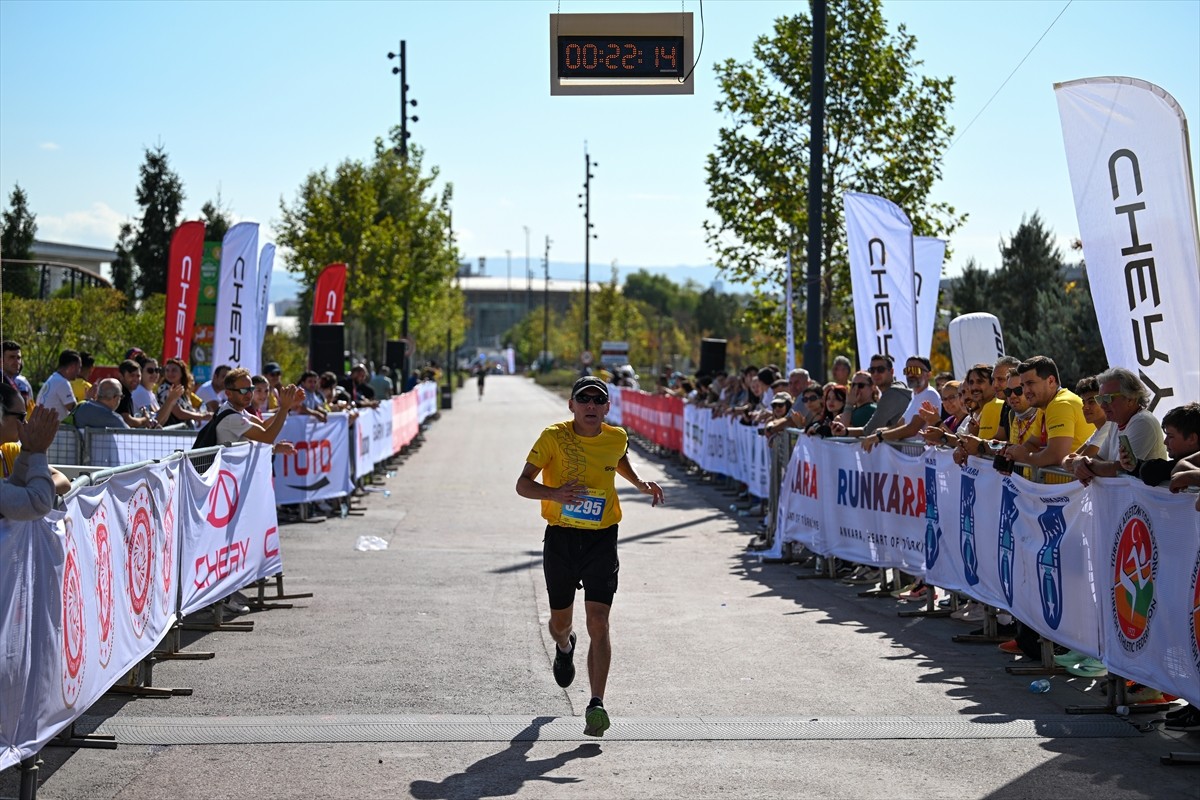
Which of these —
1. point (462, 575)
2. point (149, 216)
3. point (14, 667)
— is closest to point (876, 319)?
point (462, 575)

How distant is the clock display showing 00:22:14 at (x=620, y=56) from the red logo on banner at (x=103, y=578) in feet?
21.1

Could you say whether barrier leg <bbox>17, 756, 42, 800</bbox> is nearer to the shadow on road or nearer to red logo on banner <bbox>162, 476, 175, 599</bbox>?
the shadow on road

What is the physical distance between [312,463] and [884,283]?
7.66 metres

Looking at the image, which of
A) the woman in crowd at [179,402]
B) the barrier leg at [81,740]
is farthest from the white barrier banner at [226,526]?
the woman in crowd at [179,402]

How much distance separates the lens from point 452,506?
2092cm

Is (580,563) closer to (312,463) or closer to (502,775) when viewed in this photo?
(502,775)

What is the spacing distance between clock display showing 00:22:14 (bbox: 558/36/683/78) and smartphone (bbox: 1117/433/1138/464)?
220 inches

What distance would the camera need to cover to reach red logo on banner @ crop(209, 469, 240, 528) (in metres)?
10.0

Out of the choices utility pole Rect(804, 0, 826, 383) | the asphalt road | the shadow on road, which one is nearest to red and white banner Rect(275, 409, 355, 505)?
the asphalt road

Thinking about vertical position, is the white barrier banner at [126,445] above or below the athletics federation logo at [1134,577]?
above

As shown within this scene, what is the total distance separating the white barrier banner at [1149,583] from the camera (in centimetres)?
688

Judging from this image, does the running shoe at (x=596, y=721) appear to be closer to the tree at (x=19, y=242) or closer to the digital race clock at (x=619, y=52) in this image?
the digital race clock at (x=619, y=52)

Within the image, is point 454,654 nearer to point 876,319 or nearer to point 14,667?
point 14,667

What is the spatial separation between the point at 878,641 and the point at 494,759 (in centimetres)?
421
